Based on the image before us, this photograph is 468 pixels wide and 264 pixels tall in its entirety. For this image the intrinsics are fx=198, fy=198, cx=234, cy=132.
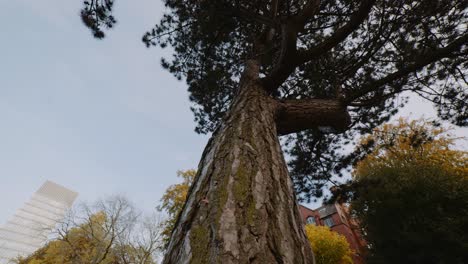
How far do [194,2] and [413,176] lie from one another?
964cm

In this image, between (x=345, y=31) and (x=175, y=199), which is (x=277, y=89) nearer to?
(x=345, y=31)

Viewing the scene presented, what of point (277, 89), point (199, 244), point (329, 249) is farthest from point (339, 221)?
point (199, 244)

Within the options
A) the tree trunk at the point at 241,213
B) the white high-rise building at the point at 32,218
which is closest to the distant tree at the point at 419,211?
the tree trunk at the point at 241,213

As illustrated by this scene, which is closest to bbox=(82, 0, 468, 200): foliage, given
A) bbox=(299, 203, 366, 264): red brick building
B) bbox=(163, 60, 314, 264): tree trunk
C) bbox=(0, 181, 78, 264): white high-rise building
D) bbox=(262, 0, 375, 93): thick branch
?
bbox=(262, 0, 375, 93): thick branch

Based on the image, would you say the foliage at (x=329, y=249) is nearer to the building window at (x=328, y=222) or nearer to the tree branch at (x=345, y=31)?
the building window at (x=328, y=222)

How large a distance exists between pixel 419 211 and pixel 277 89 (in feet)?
25.5

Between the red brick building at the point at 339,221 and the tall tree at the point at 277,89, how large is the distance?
50.5 ft

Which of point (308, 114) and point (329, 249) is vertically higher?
point (308, 114)

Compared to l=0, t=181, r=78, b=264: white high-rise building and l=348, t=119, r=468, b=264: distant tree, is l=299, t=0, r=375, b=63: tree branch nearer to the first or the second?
l=348, t=119, r=468, b=264: distant tree

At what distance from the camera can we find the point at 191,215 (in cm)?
78

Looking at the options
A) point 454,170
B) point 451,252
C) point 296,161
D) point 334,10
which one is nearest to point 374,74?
point 334,10

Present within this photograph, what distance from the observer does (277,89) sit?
347 centimetres

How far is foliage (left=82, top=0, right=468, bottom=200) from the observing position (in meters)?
2.43

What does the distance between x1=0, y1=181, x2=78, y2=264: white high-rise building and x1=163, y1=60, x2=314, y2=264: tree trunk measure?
78649 millimetres
